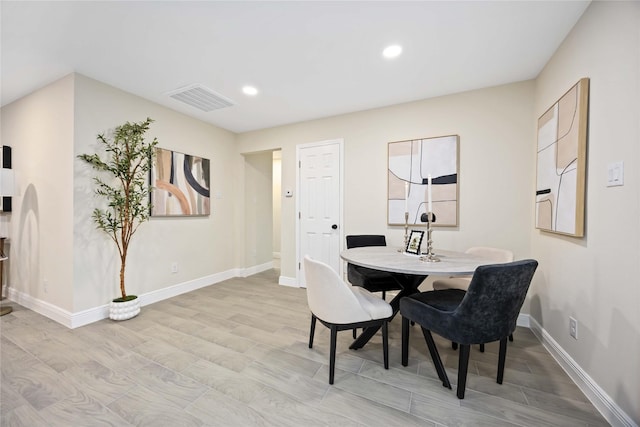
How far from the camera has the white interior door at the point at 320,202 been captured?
3467mm

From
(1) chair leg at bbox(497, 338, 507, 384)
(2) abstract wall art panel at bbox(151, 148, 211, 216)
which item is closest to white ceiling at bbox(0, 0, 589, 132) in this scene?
(2) abstract wall art panel at bbox(151, 148, 211, 216)

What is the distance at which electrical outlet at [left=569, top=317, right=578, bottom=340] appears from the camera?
1680 mm

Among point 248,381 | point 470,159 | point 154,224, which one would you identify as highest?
point 470,159

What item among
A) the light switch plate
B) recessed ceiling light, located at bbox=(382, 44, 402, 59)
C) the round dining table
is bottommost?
the round dining table

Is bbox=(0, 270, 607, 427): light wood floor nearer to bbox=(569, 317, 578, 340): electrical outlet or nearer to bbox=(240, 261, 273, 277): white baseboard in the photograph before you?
bbox=(569, 317, 578, 340): electrical outlet

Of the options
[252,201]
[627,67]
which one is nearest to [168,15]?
[627,67]

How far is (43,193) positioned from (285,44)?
2976 millimetres

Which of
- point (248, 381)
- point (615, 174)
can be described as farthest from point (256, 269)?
point (615, 174)

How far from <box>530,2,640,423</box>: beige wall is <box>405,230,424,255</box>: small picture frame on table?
1001 mm

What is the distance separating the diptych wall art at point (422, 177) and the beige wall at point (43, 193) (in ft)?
11.1

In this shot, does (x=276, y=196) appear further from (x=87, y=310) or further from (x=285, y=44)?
(x=285, y=44)

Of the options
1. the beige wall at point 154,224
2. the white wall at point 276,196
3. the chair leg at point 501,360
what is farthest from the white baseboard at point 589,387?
the white wall at point 276,196

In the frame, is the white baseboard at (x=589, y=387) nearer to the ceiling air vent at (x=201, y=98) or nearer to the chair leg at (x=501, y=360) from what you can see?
the chair leg at (x=501, y=360)

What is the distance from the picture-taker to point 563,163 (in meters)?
1.85
